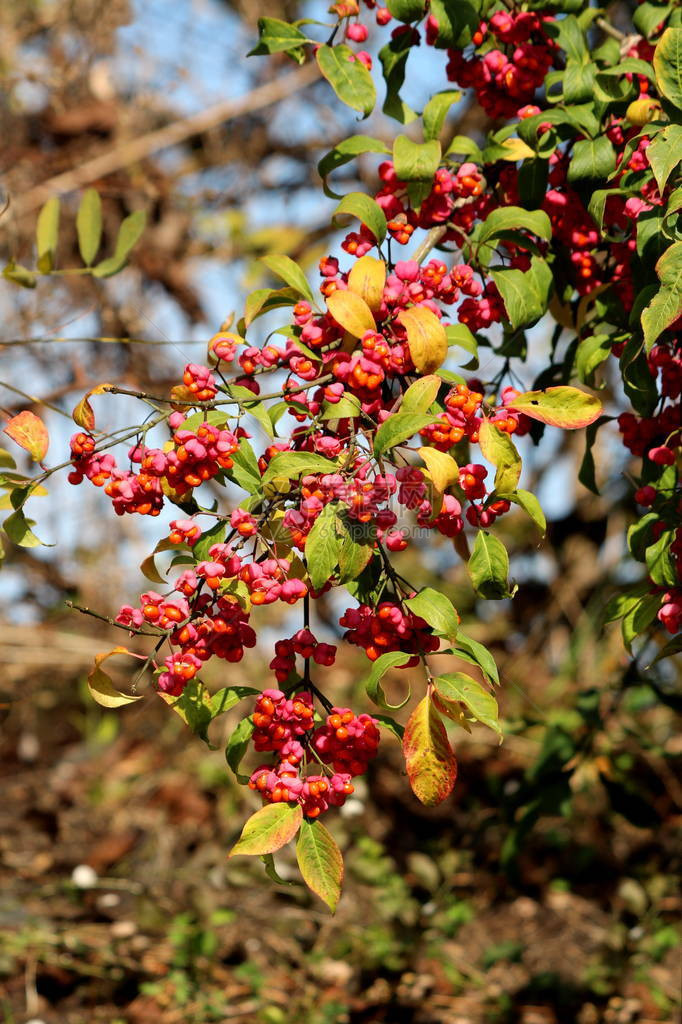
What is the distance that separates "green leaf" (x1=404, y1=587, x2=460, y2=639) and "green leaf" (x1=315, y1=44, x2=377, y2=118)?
1.77 ft

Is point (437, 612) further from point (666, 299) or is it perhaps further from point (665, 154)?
point (665, 154)

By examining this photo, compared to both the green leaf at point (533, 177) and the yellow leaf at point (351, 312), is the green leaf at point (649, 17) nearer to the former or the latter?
the green leaf at point (533, 177)

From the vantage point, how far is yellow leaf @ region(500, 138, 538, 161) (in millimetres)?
1081

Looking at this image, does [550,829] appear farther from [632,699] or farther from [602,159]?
[602,159]

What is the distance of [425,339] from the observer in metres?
0.88

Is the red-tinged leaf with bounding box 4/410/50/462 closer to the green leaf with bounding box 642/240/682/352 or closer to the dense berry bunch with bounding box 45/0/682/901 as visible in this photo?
the dense berry bunch with bounding box 45/0/682/901

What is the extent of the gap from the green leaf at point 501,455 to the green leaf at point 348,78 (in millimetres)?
427

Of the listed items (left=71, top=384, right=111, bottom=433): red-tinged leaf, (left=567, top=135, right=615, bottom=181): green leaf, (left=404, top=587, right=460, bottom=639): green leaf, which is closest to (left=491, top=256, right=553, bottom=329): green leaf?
(left=567, top=135, right=615, bottom=181): green leaf

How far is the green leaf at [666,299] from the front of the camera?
0.83 m

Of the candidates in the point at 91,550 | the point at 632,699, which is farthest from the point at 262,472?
the point at 91,550

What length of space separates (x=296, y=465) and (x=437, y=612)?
181 mm

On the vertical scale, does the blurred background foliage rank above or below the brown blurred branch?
below

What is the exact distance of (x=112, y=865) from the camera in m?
2.32

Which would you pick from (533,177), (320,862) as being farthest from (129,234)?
(320,862)
